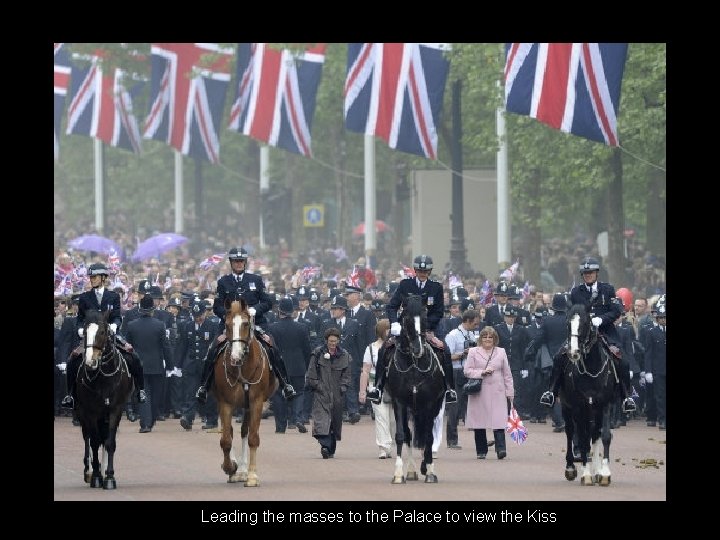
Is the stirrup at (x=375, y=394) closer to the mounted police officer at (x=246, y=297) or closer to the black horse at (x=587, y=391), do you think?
the mounted police officer at (x=246, y=297)

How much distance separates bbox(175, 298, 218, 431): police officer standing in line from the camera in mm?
29266

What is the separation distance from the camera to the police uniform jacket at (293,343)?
28.2m

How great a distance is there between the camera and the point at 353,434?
27.8 m

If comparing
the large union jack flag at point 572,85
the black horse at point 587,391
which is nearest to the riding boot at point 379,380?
the black horse at point 587,391

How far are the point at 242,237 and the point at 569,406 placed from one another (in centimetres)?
5850

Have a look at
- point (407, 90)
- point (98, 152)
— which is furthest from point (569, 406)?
point (98, 152)

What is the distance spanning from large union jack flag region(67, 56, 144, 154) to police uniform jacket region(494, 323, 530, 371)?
124 feet

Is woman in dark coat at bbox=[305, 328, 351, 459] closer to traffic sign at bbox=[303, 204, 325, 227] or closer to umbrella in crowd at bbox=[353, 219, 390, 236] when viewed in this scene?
traffic sign at bbox=[303, 204, 325, 227]

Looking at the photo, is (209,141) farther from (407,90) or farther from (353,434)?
(353,434)

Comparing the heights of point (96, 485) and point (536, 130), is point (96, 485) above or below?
below

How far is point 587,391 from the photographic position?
20484 mm

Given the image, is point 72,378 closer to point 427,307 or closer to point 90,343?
point 90,343

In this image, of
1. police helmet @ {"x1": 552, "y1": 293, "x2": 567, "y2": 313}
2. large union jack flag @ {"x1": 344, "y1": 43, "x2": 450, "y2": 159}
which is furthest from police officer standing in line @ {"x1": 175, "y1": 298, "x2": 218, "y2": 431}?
large union jack flag @ {"x1": 344, "y1": 43, "x2": 450, "y2": 159}
